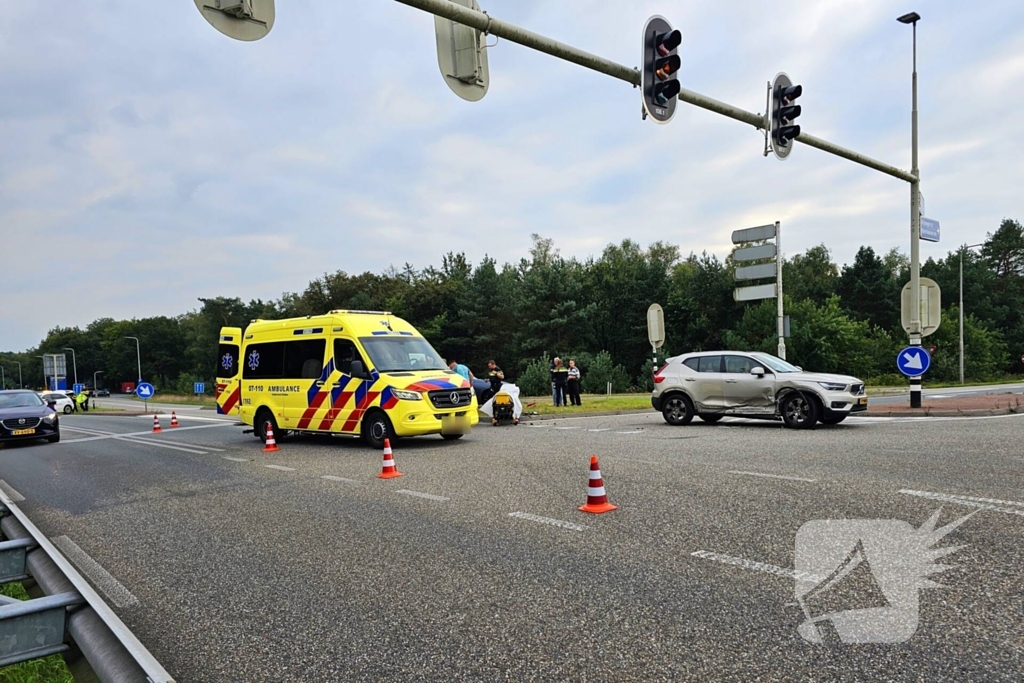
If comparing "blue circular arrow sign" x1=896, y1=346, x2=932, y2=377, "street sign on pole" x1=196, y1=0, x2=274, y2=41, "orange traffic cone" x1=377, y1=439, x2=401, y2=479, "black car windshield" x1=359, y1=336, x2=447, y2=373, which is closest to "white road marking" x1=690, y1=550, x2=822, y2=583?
"orange traffic cone" x1=377, y1=439, x2=401, y2=479

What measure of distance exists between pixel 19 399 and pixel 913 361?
23.8 m

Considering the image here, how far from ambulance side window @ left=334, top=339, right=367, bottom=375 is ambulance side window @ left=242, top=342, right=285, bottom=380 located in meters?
1.95

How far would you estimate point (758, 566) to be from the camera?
16.4 ft

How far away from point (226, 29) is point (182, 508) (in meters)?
5.20

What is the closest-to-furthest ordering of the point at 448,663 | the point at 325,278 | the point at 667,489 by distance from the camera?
the point at 448,663 → the point at 667,489 → the point at 325,278

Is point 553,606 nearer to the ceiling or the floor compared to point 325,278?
nearer to the floor

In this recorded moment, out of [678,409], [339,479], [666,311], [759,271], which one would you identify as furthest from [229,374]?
[666,311]

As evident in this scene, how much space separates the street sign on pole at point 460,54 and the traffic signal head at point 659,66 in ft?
7.49

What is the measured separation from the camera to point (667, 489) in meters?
7.94

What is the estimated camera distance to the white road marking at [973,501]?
625cm

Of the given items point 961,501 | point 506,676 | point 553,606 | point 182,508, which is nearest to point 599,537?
point 553,606

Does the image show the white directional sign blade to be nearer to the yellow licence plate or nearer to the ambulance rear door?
the yellow licence plate

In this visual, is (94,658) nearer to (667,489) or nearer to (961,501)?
(667,489)

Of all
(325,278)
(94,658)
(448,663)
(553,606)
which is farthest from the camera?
(325,278)
